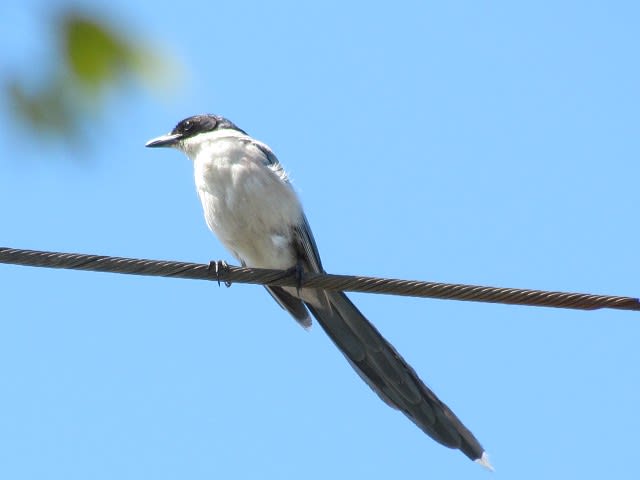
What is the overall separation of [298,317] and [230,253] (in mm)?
704

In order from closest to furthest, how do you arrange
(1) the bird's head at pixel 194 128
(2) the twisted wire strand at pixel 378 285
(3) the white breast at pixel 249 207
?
(2) the twisted wire strand at pixel 378 285, (3) the white breast at pixel 249 207, (1) the bird's head at pixel 194 128

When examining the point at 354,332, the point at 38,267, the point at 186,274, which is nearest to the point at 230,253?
the point at 354,332

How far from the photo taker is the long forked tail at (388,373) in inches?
241

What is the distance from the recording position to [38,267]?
15.3 feet

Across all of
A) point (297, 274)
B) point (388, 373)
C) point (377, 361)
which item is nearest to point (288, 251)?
point (297, 274)

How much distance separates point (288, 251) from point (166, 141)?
5.96 feet

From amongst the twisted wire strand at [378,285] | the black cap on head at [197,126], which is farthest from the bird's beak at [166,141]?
the twisted wire strand at [378,285]

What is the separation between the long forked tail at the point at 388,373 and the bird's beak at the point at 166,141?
2.07 meters

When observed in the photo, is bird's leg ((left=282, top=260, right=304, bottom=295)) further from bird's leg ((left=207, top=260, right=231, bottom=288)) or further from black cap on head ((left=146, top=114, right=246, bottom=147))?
black cap on head ((left=146, top=114, right=246, bottom=147))

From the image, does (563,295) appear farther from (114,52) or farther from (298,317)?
(114,52)

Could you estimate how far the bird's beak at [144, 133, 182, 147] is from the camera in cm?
814

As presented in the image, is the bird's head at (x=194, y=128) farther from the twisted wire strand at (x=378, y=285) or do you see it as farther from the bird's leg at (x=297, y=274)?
the twisted wire strand at (x=378, y=285)

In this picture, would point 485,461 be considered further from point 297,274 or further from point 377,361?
point 297,274

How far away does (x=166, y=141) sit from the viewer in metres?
8.19
